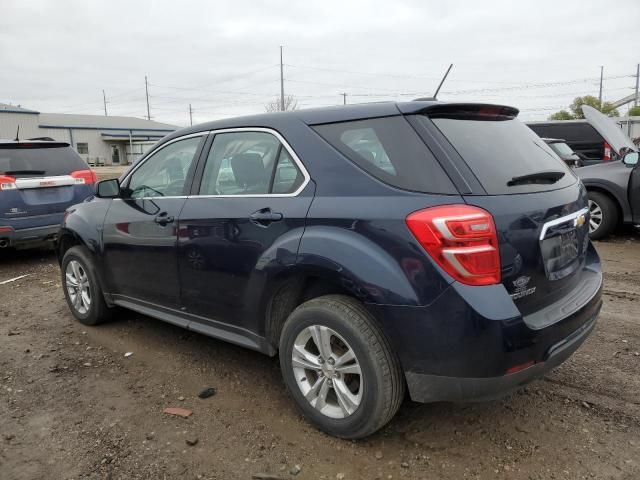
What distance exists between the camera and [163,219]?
3598mm

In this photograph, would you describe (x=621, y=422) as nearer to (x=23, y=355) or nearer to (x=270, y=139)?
(x=270, y=139)

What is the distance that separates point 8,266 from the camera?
7277 mm

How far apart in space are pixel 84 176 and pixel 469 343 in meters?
6.62

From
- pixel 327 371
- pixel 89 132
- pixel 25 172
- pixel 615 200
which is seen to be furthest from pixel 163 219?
pixel 89 132

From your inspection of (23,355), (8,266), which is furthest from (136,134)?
(23,355)

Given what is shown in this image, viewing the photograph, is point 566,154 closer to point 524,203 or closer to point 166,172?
point 524,203

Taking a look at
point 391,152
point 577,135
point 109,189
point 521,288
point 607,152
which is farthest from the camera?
point 577,135

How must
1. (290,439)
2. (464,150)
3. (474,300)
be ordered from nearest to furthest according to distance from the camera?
(474,300)
(464,150)
(290,439)

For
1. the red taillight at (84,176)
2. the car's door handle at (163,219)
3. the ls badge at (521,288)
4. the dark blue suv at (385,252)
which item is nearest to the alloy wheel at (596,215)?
the dark blue suv at (385,252)

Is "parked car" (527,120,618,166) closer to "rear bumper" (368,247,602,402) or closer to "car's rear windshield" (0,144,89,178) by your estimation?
"car's rear windshield" (0,144,89,178)

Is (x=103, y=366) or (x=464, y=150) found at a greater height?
(x=464, y=150)

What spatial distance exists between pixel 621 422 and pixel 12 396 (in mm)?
3703

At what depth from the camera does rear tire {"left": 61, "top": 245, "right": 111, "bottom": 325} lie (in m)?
4.46

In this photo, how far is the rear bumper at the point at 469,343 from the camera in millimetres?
2283
